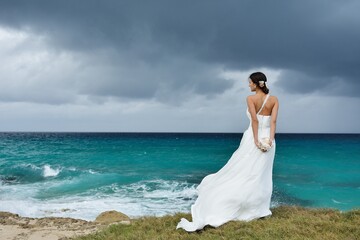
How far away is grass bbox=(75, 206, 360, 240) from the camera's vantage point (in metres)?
6.89

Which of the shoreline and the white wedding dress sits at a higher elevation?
the white wedding dress

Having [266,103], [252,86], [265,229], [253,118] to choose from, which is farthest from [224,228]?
[252,86]

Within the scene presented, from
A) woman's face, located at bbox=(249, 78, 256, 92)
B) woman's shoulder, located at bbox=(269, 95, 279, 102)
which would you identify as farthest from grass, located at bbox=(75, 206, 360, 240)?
woman's face, located at bbox=(249, 78, 256, 92)

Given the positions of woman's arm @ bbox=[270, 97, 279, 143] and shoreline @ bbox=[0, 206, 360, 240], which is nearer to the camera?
shoreline @ bbox=[0, 206, 360, 240]

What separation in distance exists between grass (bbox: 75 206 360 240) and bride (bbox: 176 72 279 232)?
0.71 ft

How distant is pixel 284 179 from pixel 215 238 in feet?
79.8

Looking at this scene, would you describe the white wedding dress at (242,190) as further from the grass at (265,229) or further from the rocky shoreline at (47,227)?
the rocky shoreline at (47,227)

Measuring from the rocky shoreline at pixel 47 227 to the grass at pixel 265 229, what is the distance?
103 centimetres

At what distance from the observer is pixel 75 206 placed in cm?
1666

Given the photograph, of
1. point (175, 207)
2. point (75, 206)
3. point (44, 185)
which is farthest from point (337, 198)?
point (44, 185)

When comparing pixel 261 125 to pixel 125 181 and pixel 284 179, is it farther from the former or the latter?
pixel 284 179

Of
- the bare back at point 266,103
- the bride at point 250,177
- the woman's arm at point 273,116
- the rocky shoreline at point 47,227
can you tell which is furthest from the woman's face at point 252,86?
the rocky shoreline at point 47,227

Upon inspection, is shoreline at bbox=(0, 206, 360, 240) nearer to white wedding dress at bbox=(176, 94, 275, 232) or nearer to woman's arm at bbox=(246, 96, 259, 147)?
white wedding dress at bbox=(176, 94, 275, 232)

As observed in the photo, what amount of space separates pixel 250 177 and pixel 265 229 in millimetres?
1073
